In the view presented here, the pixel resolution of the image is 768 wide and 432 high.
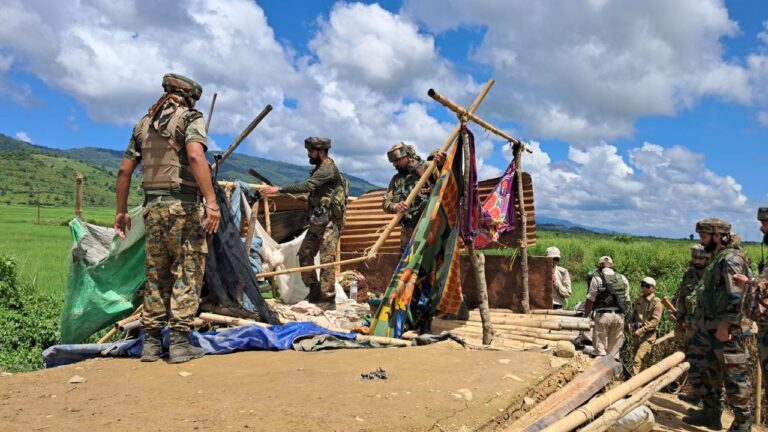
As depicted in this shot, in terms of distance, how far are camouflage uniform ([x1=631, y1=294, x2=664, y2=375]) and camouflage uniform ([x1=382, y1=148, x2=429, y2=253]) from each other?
3594 millimetres

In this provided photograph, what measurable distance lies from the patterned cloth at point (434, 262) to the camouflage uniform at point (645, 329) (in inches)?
125

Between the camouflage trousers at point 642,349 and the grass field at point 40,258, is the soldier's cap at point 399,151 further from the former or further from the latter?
the grass field at point 40,258

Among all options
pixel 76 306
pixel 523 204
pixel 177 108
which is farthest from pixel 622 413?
pixel 76 306

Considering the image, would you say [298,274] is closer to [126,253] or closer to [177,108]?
[126,253]

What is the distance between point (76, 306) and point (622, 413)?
16.6ft

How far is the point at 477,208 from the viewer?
6.37m

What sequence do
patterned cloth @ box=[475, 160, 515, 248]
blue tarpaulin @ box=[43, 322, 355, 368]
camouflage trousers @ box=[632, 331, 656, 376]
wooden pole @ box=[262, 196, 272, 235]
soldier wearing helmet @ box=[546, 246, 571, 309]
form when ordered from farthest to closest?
wooden pole @ box=[262, 196, 272, 235], soldier wearing helmet @ box=[546, 246, 571, 309], patterned cloth @ box=[475, 160, 515, 248], camouflage trousers @ box=[632, 331, 656, 376], blue tarpaulin @ box=[43, 322, 355, 368]

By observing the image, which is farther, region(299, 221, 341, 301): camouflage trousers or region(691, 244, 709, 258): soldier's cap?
region(299, 221, 341, 301): camouflage trousers

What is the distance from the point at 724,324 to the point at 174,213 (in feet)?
15.9

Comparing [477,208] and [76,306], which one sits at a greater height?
[477,208]

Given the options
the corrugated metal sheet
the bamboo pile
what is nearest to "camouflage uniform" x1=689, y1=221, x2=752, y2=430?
the bamboo pile

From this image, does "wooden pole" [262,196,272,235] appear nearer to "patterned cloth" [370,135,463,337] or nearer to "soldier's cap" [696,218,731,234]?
"patterned cloth" [370,135,463,337]

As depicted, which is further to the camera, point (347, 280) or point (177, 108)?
point (347, 280)

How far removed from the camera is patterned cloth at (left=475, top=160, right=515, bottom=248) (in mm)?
8234
